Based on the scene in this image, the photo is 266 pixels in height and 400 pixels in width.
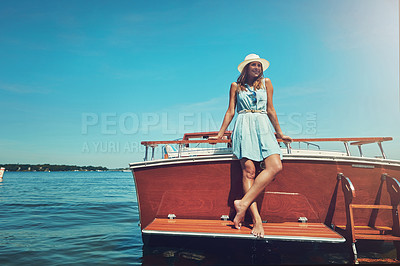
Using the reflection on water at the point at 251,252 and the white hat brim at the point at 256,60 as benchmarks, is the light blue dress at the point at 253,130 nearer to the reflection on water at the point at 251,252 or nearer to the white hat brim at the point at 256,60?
the white hat brim at the point at 256,60

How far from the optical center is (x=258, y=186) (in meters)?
3.75

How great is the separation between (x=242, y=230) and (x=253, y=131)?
150 centimetres

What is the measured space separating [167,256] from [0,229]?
6.04 m

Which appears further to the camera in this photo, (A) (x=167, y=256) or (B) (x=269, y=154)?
(A) (x=167, y=256)

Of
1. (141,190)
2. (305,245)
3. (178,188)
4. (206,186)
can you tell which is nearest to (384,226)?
(305,245)

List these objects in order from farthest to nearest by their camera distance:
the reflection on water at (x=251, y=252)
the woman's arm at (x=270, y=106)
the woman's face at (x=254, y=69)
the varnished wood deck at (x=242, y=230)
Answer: the woman's arm at (x=270, y=106) → the woman's face at (x=254, y=69) → the reflection on water at (x=251, y=252) → the varnished wood deck at (x=242, y=230)

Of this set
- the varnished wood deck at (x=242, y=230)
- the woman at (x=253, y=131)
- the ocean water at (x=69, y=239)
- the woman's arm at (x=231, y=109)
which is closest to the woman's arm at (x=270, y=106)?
the woman at (x=253, y=131)

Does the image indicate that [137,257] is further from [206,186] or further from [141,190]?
[206,186]

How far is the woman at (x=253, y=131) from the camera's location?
3797mm

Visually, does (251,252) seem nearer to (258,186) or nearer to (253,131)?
(258,186)

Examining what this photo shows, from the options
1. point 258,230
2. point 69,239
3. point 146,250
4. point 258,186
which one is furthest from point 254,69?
point 69,239

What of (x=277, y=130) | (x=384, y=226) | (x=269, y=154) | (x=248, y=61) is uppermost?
Answer: (x=248, y=61)

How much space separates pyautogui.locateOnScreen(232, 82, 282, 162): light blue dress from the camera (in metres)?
3.99

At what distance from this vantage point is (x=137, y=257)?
16.2ft
